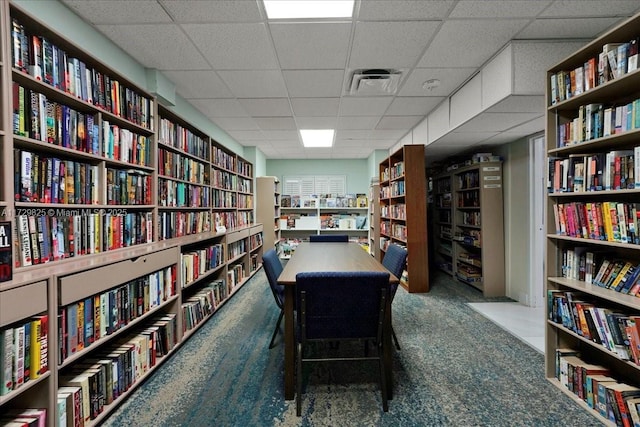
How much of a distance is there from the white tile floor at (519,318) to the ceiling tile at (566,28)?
2642 millimetres

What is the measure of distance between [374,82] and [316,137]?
2.46 m

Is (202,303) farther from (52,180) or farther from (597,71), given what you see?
(597,71)

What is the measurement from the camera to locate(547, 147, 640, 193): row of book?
166 centimetres

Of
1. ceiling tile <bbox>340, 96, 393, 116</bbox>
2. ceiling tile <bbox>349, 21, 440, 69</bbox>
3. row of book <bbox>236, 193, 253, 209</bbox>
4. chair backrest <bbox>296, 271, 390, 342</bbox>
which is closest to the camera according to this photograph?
chair backrest <bbox>296, 271, 390, 342</bbox>

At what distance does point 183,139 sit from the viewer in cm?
315

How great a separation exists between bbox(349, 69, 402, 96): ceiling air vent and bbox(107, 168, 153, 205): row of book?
2222mm

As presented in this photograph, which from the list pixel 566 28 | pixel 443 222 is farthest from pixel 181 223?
pixel 443 222

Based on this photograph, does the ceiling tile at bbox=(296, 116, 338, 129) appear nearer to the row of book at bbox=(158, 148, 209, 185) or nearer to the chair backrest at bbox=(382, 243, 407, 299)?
the row of book at bbox=(158, 148, 209, 185)

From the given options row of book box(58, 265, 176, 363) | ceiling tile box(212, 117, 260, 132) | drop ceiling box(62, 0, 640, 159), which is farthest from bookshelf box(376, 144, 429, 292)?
row of book box(58, 265, 176, 363)

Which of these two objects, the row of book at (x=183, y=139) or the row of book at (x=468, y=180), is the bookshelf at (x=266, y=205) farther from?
the row of book at (x=468, y=180)

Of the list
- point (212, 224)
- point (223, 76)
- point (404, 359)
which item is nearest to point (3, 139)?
point (223, 76)

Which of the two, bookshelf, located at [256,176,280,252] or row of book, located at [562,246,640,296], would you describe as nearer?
row of book, located at [562,246,640,296]

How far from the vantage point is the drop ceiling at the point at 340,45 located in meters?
2.00

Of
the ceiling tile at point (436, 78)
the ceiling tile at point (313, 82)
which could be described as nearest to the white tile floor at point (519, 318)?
the ceiling tile at point (436, 78)
